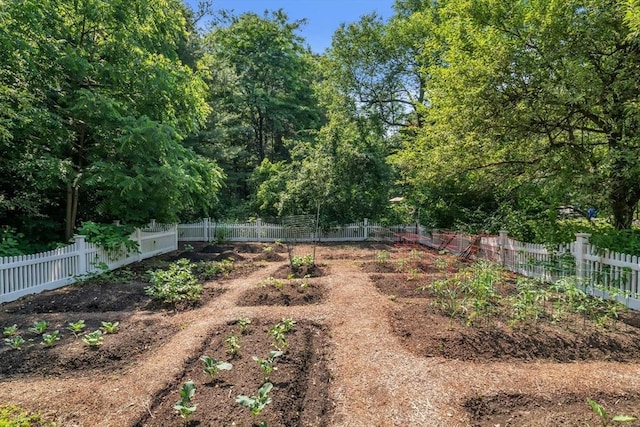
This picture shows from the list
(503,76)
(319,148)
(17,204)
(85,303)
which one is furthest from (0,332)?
(319,148)

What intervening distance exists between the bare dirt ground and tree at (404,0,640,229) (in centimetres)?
310

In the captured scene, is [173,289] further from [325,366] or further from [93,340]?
[325,366]

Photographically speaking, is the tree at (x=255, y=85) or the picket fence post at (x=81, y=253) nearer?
the picket fence post at (x=81, y=253)

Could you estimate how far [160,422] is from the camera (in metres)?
2.54

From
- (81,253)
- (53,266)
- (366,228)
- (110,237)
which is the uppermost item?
(110,237)

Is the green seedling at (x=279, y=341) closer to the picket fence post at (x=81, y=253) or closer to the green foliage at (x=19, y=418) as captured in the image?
the green foliage at (x=19, y=418)

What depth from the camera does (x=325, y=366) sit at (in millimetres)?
3449

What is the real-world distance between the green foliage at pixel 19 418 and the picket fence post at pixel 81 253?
16.1ft

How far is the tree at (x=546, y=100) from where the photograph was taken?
19.3 feet

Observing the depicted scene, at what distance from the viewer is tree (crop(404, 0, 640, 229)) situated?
5.88 meters

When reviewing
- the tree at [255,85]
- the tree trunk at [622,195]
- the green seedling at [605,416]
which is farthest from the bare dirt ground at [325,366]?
the tree at [255,85]

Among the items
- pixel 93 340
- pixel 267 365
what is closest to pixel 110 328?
pixel 93 340

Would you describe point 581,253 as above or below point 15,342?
above

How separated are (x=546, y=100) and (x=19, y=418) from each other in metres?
8.41
